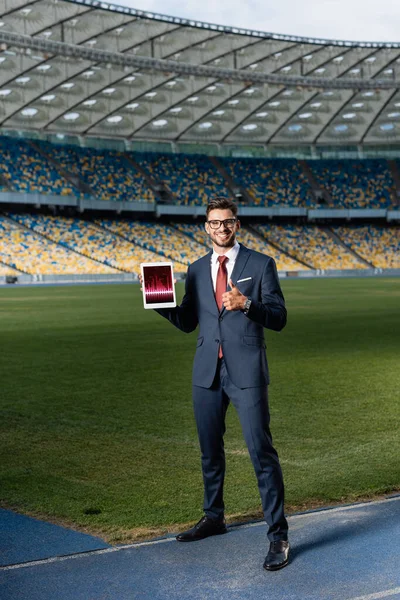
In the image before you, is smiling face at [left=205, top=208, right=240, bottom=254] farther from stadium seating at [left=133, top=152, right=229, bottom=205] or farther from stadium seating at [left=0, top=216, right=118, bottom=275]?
stadium seating at [left=133, top=152, right=229, bottom=205]

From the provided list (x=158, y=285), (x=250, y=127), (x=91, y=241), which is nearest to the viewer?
(x=158, y=285)

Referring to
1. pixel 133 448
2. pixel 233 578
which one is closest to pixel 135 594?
pixel 233 578

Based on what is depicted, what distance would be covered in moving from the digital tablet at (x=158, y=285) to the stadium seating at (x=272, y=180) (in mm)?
73662

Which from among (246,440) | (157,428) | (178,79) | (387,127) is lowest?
(157,428)

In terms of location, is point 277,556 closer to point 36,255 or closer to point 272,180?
point 36,255

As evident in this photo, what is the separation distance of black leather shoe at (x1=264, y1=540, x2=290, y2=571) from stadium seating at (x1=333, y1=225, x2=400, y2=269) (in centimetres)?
7213

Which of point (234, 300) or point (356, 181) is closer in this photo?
point (234, 300)

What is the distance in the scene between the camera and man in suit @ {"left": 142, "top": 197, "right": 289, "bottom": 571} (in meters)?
5.14

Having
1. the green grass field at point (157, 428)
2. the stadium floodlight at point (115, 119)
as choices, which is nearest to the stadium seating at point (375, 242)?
the stadium floodlight at point (115, 119)

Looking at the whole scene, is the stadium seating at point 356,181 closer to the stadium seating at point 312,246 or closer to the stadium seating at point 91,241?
the stadium seating at point 312,246

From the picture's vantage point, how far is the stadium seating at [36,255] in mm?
58344

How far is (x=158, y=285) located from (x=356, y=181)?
8067cm

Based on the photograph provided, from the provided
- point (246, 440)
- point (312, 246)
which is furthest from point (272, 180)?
point (246, 440)

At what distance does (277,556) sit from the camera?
4.97 metres
